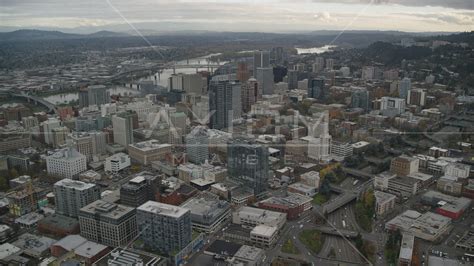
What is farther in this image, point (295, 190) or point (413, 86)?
point (413, 86)

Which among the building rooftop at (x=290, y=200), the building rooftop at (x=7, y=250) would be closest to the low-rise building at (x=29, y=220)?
the building rooftop at (x=7, y=250)

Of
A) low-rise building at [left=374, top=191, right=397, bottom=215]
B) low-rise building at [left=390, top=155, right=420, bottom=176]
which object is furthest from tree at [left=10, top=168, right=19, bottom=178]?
low-rise building at [left=390, top=155, right=420, bottom=176]

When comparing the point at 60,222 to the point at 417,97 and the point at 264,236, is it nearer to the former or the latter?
the point at 264,236

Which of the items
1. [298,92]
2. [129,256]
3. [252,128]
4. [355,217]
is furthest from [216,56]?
[129,256]

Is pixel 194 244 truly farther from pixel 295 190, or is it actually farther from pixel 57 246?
pixel 295 190

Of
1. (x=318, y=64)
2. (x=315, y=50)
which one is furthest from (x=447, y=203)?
(x=315, y=50)

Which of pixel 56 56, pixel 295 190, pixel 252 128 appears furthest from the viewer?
pixel 56 56
